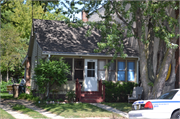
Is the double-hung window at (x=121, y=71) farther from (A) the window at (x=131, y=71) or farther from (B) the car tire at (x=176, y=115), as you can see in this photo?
(B) the car tire at (x=176, y=115)

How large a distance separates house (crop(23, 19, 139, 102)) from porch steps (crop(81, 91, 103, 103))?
40 cm

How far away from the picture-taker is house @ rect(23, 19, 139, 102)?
15711 mm

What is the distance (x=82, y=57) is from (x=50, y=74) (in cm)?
269

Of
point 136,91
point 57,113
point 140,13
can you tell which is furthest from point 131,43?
point 57,113

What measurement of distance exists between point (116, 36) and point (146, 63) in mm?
1955

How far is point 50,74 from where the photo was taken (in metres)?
14.6

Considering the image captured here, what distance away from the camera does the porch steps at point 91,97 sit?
15482mm

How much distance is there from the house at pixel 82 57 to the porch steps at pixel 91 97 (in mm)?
396

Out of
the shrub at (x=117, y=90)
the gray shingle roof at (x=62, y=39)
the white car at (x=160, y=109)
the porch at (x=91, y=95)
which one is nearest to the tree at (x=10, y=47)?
the gray shingle roof at (x=62, y=39)

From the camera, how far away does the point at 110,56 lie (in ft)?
54.1

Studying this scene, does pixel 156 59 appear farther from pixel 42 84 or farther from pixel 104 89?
pixel 42 84

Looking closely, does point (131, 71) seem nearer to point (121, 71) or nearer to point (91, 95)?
point (121, 71)

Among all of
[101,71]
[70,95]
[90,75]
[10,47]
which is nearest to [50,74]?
[70,95]

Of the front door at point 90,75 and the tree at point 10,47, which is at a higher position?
the tree at point 10,47
